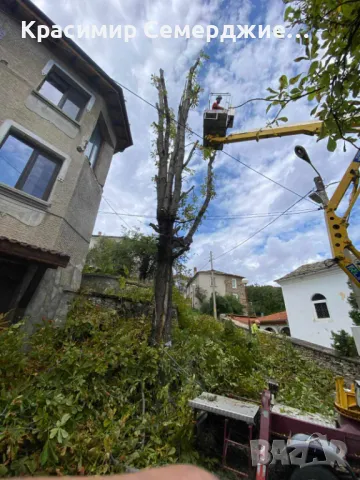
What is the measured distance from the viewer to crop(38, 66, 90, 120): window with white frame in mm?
6465

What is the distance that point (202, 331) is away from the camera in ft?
27.0

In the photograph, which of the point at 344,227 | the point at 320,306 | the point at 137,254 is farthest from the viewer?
the point at 137,254

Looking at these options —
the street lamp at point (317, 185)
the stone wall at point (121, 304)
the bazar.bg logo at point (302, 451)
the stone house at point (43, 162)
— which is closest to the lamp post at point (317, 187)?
the street lamp at point (317, 185)

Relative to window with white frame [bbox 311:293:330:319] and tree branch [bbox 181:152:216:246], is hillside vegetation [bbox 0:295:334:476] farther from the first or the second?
window with white frame [bbox 311:293:330:319]

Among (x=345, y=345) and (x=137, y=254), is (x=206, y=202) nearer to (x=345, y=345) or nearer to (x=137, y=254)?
(x=345, y=345)

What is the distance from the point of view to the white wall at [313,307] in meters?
12.6

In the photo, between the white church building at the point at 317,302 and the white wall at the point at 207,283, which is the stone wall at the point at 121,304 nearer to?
the white church building at the point at 317,302

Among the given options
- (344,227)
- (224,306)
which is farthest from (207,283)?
(344,227)

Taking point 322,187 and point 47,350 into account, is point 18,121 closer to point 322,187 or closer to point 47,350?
point 47,350

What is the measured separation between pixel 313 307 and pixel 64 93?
695 inches

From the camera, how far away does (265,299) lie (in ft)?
140

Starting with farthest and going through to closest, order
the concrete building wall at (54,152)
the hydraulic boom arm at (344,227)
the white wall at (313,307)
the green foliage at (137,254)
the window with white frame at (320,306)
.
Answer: the green foliage at (137,254) → the window with white frame at (320,306) → the white wall at (313,307) → the concrete building wall at (54,152) → the hydraulic boom arm at (344,227)

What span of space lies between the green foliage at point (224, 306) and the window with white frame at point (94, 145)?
78.6 ft

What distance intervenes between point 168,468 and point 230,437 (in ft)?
11.9
